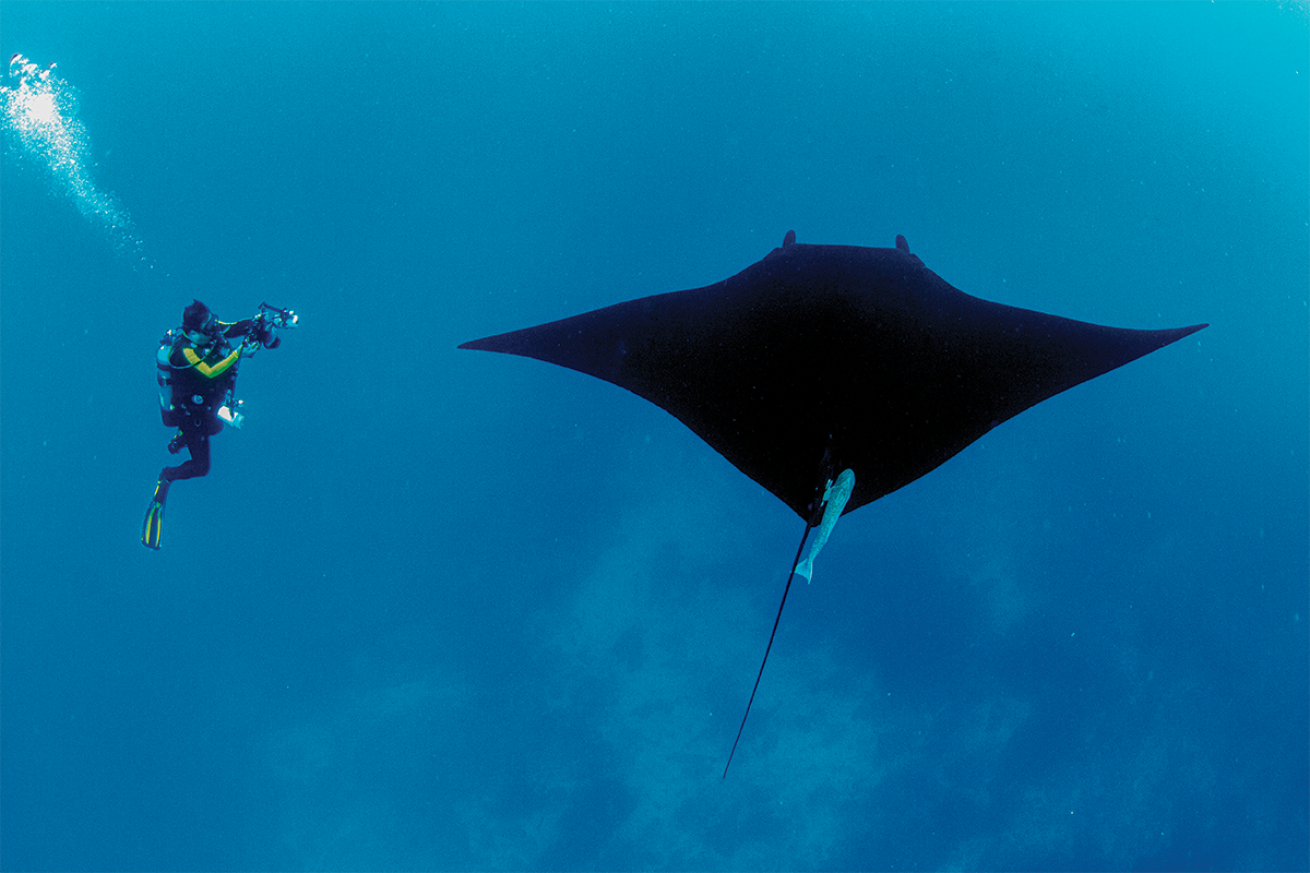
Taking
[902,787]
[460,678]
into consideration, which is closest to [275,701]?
[460,678]

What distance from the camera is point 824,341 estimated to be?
3.21 m

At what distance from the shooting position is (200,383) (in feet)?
20.2

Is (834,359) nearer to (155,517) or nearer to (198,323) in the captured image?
(198,323)

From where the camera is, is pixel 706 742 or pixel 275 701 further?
pixel 275 701

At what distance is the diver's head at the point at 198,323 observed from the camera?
18.9 ft

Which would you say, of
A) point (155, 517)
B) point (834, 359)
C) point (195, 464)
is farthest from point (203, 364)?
point (834, 359)

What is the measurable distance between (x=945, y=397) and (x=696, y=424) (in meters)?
1.20

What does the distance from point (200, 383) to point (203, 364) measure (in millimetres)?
353

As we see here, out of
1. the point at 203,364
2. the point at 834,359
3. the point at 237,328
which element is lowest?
the point at 834,359

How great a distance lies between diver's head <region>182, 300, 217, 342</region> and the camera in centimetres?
575

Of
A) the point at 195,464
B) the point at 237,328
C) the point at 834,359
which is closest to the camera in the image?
the point at 834,359

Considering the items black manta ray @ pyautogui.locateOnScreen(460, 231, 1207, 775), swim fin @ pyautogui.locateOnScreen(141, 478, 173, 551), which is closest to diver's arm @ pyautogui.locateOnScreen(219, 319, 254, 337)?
swim fin @ pyautogui.locateOnScreen(141, 478, 173, 551)

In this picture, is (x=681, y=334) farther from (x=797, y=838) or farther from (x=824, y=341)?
(x=797, y=838)

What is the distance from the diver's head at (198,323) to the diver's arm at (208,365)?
0.42 feet
